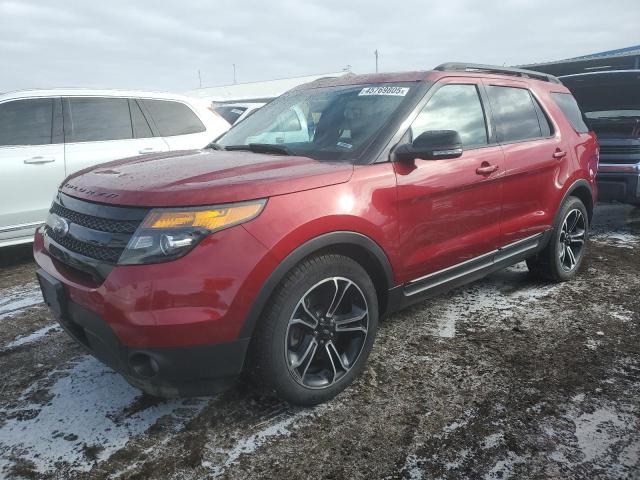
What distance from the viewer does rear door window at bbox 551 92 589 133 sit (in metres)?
4.29

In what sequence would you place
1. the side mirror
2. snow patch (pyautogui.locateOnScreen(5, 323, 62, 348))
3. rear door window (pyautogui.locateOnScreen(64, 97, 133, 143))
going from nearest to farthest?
the side mirror → snow patch (pyautogui.locateOnScreen(5, 323, 62, 348)) → rear door window (pyautogui.locateOnScreen(64, 97, 133, 143))

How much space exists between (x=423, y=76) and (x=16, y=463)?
2915 mm

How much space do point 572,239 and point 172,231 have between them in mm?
3617

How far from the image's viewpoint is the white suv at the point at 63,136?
4773mm

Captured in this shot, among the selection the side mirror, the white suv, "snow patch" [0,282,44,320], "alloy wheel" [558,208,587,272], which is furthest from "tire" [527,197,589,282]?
"snow patch" [0,282,44,320]

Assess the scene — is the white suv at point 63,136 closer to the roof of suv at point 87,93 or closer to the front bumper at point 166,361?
the roof of suv at point 87,93

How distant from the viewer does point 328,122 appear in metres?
3.06

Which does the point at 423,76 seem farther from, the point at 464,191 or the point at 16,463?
the point at 16,463

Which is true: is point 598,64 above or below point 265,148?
above

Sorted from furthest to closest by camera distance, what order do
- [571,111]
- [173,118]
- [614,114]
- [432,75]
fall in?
[614,114] → [173,118] → [571,111] → [432,75]

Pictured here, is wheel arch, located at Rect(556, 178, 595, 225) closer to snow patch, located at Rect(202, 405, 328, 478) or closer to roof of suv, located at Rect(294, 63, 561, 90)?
roof of suv, located at Rect(294, 63, 561, 90)

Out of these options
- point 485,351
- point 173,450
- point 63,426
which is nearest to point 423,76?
point 485,351

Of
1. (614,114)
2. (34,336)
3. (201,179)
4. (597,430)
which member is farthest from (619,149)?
(34,336)

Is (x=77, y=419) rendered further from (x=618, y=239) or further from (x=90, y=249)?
(x=618, y=239)
